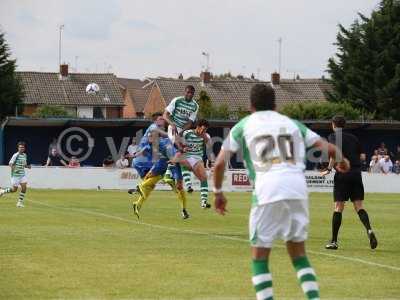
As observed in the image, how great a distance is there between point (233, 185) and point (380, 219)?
19.0 meters

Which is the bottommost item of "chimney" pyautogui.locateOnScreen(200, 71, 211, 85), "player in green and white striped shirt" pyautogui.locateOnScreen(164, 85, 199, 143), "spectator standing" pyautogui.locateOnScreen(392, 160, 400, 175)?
A: "spectator standing" pyautogui.locateOnScreen(392, 160, 400, 175)

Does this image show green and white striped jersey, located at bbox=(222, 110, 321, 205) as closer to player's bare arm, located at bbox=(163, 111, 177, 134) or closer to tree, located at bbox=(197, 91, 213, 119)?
player's bare arm, located at bbox=(163, 111, 177, 134)

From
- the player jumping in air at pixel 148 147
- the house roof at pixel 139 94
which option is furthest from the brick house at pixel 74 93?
the player jumping in air at pixel 148 147

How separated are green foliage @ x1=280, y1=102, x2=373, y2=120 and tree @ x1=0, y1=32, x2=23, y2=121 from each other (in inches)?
799

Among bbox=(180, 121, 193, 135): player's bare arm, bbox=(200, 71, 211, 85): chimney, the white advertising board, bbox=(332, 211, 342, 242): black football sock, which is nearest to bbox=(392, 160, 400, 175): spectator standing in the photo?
the white advertising board

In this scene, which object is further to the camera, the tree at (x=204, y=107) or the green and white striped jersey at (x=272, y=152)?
the tree at (x=204, y=107)

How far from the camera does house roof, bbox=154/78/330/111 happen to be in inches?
4439

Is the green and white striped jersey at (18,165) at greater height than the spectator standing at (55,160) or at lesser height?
lesser

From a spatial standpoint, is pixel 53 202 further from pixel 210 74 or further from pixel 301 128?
pixel 210 74

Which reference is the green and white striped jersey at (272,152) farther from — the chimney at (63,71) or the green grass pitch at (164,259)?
the chimney at (63,71)

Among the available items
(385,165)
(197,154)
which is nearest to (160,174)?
(197,154)

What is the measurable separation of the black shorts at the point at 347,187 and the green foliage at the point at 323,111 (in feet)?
177

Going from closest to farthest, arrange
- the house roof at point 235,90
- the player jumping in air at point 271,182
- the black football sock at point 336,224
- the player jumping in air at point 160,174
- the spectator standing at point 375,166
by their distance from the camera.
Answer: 1. the player jumping in air at point 271,182
2. the black football sock at point 336,224
3. the player jumping in air at point 160,174
4. the spectator standing at point 375,166
5. the house roof at point 235,90

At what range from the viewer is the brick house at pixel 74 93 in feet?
370
